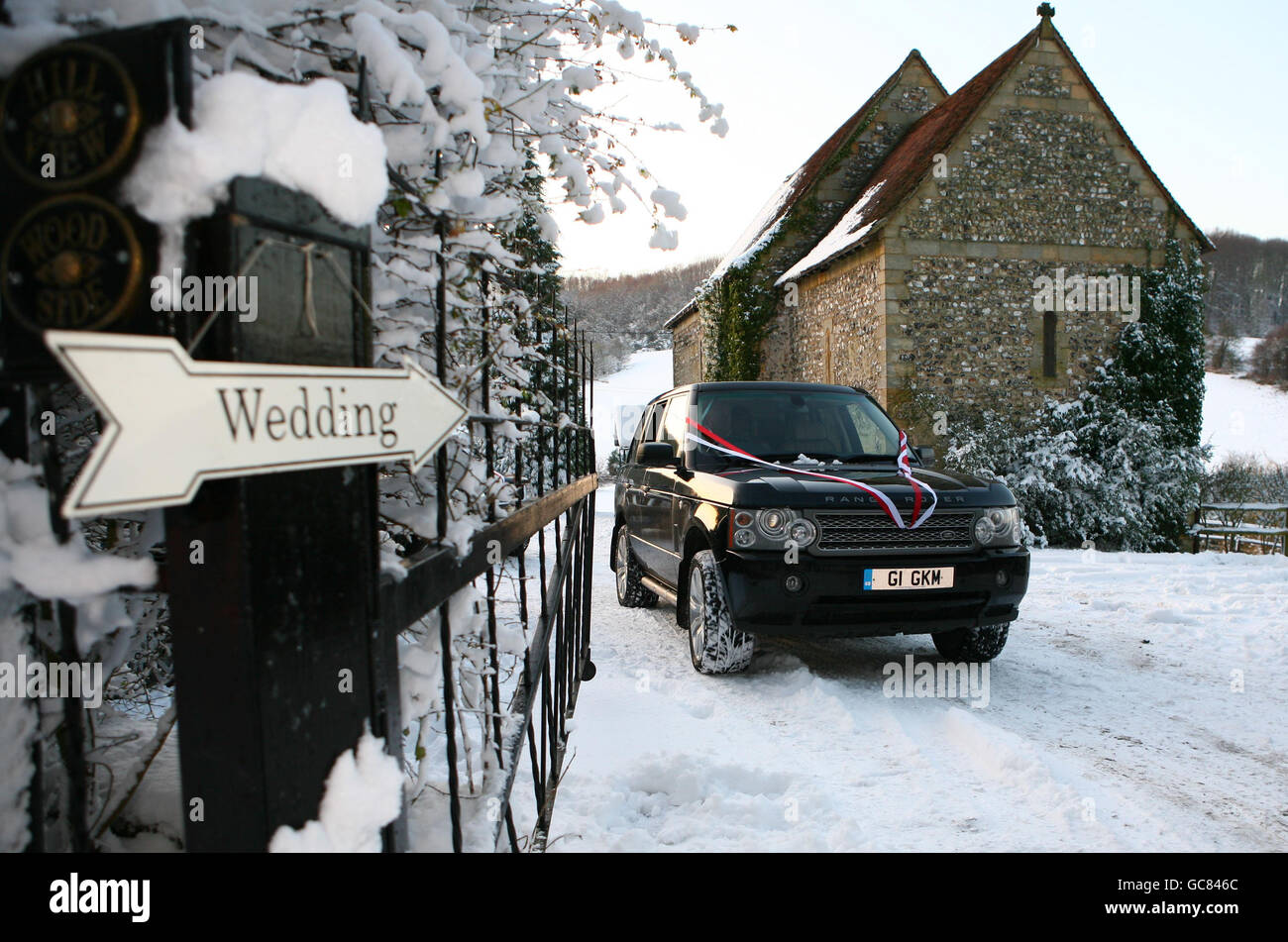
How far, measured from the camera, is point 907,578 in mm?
4492

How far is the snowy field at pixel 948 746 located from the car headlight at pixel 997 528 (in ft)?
2.82

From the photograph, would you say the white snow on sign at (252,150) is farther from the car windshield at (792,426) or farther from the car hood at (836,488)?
the car windshield at (792,426)

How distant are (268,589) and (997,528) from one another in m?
4.65

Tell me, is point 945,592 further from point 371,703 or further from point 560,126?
point 371,703

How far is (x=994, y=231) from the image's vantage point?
602 inches

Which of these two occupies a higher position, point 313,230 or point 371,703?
point 313,230

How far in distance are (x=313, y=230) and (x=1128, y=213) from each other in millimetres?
18315

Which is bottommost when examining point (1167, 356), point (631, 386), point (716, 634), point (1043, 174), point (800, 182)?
point (716, 634)

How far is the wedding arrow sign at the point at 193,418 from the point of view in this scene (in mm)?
737

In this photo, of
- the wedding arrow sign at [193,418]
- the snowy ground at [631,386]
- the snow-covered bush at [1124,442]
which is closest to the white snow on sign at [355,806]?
the wedding arrow sign at [193,418]

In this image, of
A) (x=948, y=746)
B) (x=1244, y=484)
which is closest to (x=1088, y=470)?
(x=1244, y=484)

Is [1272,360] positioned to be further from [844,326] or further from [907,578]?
[907,578]

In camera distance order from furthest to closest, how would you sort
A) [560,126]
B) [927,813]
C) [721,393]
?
[721,393], [927,813], [560,126]

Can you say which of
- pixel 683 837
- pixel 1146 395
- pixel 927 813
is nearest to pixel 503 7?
pixel 683 837
